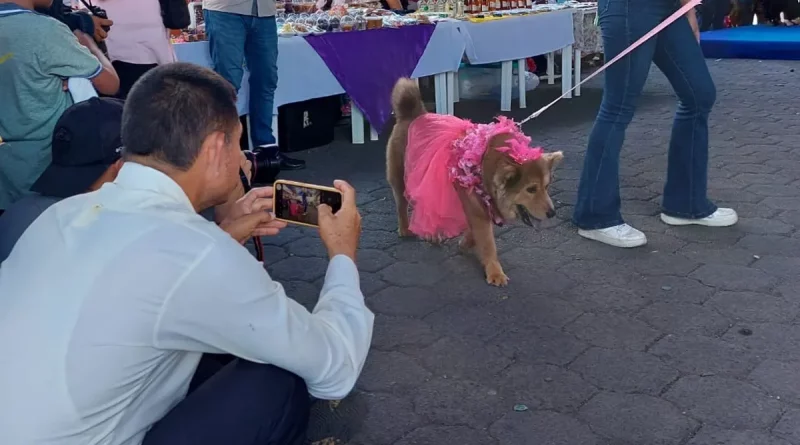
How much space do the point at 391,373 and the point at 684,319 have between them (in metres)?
1.06

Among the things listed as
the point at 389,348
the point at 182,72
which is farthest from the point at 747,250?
the point at 182,72

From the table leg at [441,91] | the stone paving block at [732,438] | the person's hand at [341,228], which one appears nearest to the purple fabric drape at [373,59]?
the table leg at [441,91]

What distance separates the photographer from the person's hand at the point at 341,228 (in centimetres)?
170

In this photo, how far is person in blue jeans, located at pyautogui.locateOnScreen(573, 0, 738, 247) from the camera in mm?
3207

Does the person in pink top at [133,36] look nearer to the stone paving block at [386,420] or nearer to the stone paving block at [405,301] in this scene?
the stone paving block at [405,301]

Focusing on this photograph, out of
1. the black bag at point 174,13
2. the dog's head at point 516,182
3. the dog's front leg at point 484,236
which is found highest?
the black bag at point 174,13

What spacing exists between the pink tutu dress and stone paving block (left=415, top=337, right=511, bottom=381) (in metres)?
0.67

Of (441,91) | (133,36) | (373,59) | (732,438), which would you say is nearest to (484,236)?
(732,438)

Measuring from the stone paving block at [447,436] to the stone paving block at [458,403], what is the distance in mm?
29

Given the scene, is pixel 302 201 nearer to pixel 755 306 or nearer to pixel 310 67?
pixel 755 306

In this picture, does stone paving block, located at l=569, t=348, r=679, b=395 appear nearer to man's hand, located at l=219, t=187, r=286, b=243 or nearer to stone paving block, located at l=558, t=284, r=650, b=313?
stone paving block, located at l=558, t=284, r=650, b=313

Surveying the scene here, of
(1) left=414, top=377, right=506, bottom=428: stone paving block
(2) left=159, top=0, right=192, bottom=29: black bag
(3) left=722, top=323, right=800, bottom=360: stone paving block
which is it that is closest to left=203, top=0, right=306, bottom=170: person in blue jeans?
(2) left=159, top=0, right=192, bottom=29: black bag

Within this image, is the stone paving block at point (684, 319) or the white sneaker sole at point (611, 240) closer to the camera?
the stone paving block at point (684, 319)

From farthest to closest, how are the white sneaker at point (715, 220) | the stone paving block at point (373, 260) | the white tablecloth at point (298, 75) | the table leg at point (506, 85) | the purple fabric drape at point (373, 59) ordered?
the table leg at point (506, 85), the purple fabric drape at point (373, 59), the white tablecloth at point (298, 75), the white sneaker at point (715, 220), the stone paving block at point (373, 260)
